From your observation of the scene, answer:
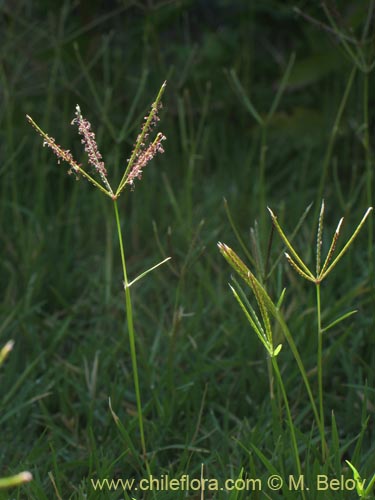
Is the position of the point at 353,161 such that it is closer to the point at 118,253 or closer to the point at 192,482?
the point at 118,253

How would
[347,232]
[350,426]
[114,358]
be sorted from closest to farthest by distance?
1. [350,426]
2. [114,358]
3. [347,232]

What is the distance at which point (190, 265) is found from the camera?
45.9 inches

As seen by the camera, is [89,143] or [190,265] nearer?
[89,143]

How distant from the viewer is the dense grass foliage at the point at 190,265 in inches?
43.7

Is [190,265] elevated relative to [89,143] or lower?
lower

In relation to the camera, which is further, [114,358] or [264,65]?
[264,65]

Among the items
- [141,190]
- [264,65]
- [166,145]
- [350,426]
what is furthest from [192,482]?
[264,65]

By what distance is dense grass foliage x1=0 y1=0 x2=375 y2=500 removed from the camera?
3.64ft

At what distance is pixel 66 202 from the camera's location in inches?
74.2

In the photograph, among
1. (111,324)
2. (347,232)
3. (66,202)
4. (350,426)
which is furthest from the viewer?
(66,202)

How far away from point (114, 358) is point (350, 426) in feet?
1.32

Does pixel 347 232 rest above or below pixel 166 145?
below

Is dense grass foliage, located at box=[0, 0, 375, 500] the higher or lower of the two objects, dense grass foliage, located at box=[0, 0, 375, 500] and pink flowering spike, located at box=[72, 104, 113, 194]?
the lower

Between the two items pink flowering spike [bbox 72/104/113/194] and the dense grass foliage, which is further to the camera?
the dense grass foliage
